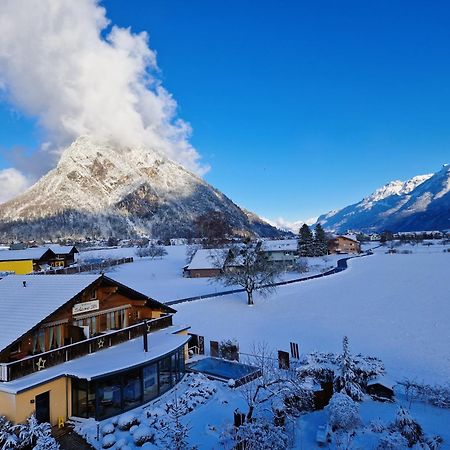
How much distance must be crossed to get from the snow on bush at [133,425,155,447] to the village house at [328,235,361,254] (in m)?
104

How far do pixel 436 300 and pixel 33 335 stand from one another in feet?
116

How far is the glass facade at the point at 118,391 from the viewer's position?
1477 cm

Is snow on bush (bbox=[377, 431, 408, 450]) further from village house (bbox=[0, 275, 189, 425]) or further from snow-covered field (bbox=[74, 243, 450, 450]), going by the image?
village house (bbox=[0, 275, 189, 425])

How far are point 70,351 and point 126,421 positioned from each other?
12.0ft

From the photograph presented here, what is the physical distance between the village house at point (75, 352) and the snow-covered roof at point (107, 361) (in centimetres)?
3

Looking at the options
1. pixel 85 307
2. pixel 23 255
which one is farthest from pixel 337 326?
pixel 23 255

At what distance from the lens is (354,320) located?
102ft

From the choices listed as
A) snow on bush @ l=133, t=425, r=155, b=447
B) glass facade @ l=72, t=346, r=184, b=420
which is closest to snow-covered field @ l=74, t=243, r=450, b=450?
snow on bush @ l=133, t=425, r=155, b=447

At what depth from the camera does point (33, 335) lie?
1558 cm

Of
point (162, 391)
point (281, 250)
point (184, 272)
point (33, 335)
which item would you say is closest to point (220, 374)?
point (162, 391)

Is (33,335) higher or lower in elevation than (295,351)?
higher

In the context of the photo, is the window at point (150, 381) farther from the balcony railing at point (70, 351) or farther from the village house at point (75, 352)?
the balcony railing at point (70, 351)

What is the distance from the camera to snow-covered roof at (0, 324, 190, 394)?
44.3 ft

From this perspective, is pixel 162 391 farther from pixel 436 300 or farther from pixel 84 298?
pixel 436 300
